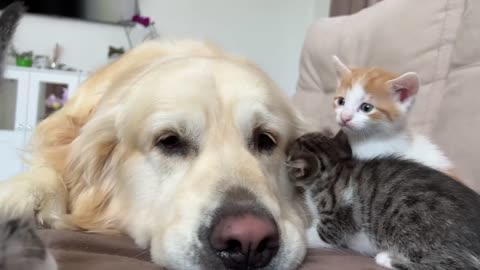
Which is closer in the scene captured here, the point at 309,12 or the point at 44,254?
the point at 44,254

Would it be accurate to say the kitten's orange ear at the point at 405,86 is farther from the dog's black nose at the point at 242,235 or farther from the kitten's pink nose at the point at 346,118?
the dog's black nose at the point at 242,235

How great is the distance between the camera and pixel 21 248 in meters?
0.60

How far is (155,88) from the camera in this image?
1.36 m

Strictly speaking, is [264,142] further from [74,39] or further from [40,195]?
[74,39]

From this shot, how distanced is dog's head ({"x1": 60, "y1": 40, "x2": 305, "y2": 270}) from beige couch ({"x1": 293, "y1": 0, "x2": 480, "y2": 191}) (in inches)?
14.6

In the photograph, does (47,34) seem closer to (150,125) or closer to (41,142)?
(41,142)

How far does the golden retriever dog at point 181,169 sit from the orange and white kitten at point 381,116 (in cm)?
18

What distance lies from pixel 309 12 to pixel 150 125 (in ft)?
13.4

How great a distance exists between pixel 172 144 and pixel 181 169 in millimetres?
67

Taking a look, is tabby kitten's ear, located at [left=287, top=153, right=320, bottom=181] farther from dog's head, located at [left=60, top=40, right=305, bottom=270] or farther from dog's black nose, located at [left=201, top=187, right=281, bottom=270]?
dog's black nose, located at [left=201, top=187, right=281, bottom=270]

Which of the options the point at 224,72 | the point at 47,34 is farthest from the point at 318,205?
the point at 47,34

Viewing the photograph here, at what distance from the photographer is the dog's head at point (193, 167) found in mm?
1026

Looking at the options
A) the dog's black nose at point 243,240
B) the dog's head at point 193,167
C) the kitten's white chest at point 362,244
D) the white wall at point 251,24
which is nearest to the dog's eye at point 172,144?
the dog's head at point 193,167

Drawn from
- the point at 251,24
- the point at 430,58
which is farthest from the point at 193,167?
the point at 251,24
